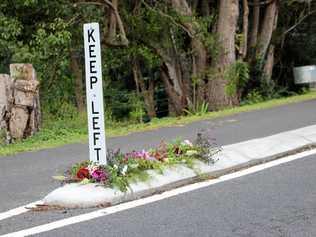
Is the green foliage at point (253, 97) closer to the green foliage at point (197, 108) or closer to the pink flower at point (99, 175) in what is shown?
the green foliage at point (197, 108)

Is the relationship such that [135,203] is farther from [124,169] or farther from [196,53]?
[196,53]

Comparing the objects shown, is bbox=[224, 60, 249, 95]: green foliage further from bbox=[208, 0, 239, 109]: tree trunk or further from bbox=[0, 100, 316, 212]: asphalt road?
bbox=[0, 100, 316, 212]: asphalt road

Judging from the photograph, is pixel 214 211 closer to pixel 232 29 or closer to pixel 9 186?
pixel 9 186

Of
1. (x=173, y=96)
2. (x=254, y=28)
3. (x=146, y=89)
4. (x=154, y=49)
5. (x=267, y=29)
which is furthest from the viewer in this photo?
(x=146, y=89)

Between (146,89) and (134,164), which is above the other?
(134,164)

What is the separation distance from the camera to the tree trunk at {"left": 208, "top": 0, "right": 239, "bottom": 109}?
18.7 m

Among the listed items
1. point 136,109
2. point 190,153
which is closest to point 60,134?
point 190,153

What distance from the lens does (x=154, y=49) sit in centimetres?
1922

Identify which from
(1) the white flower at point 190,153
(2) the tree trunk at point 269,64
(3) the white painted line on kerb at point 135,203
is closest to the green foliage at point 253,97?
(2) the tree trunk at point 269,64

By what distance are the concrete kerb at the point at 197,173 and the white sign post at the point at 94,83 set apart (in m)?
0.57

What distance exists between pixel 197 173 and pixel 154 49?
38.7 feet

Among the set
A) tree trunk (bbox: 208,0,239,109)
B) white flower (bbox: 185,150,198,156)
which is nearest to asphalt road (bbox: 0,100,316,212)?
white flower (bbox: 185,150,198,156)

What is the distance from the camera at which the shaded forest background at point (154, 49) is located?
682 inches

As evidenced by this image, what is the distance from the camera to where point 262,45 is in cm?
2202
